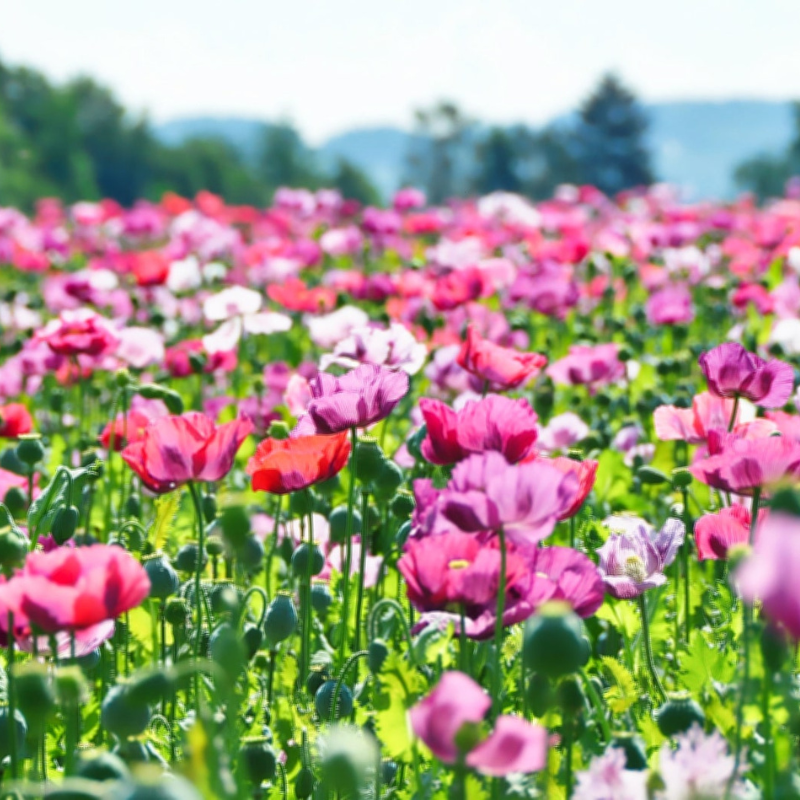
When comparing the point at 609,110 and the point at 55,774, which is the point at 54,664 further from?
the point at 609,110

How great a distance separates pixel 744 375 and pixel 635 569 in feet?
1.53

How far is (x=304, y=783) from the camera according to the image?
5.43 feet

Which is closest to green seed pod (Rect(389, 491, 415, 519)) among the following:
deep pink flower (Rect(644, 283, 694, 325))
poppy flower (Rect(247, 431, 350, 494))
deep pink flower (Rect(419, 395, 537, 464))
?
poppy flower (Rect(247, 431, 350, 494))

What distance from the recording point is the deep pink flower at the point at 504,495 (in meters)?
1.33

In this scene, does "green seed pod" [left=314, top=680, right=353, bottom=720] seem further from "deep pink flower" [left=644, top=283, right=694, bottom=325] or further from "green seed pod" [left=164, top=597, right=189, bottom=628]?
"deep pink flower" [left=644, top=283, right=694, bottom=325]

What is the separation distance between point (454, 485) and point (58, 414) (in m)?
2.77

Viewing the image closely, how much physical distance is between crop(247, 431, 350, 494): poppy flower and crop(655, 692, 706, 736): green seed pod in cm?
58

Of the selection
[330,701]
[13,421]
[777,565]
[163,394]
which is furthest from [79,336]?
[777,565]

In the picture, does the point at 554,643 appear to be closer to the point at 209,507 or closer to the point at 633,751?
the point at 633,751

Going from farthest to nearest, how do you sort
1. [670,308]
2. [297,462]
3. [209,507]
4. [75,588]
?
1. [670,308]
2. [209,507]
3. [297,462]
4. [75,588]

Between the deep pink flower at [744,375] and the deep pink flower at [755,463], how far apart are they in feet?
1.46

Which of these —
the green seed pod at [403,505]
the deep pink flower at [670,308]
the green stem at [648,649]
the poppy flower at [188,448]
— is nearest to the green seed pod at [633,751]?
the green stem at [648,649]

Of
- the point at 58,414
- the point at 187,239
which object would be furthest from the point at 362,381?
the point at 187,239

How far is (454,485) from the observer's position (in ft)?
4.56
